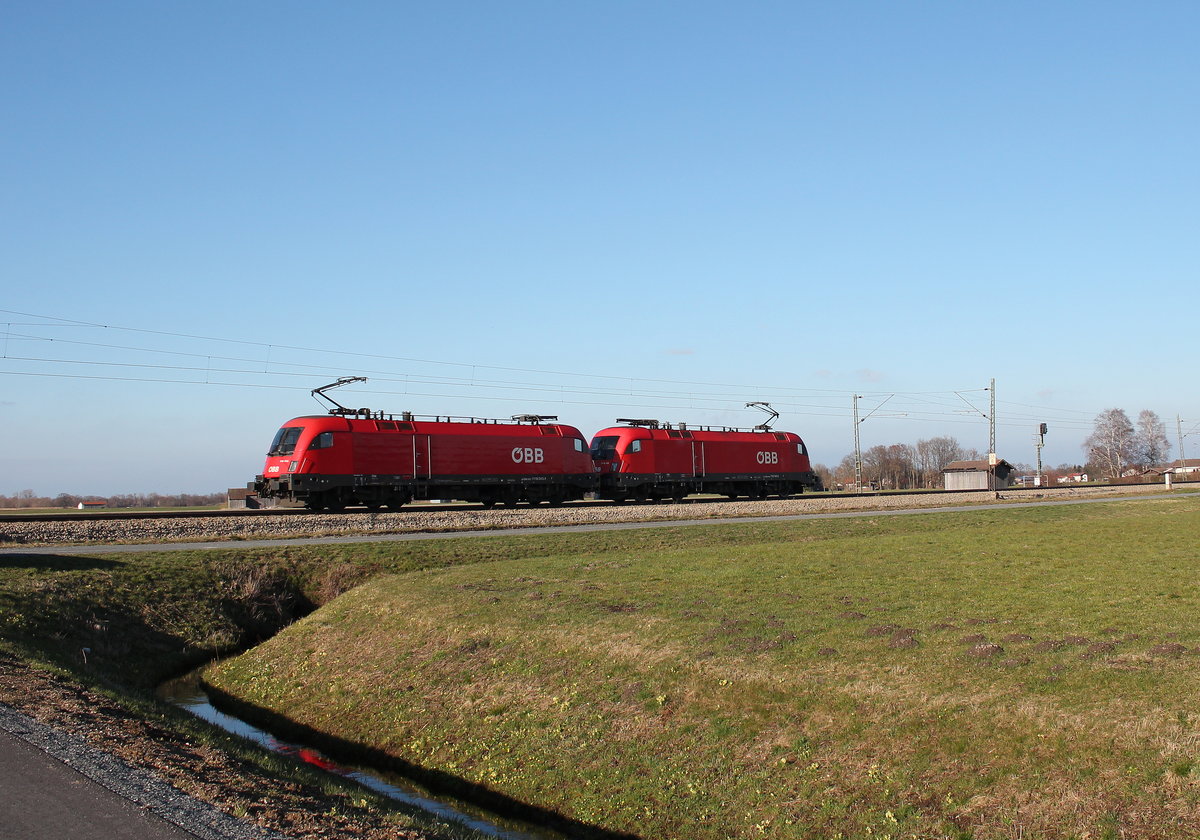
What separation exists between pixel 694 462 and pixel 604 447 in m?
5.39

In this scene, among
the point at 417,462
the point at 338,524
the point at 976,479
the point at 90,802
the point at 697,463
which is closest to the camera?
the point at 90,802

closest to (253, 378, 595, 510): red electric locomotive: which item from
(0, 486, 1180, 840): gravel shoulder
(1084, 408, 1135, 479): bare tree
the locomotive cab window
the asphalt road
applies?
the locomotive cab window

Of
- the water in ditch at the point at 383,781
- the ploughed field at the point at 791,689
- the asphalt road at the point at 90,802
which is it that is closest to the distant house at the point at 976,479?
the ploughed field at the point at 791,689

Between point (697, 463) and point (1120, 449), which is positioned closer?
point (697, 463)

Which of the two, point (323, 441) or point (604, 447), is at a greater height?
point (323, 441)

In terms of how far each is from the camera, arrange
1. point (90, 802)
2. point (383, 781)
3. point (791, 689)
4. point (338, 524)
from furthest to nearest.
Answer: point (338, 524) → point (383, 781) → point (791, 689) → point (90, 802)

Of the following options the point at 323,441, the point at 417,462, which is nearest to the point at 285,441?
the point at 323,441

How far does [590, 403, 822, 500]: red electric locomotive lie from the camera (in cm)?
4750

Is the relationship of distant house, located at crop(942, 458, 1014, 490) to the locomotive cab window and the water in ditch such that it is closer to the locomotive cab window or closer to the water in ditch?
the locomotive cab window

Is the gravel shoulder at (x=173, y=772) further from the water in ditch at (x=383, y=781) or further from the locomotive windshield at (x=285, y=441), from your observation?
the locomotive windshield at (x=285, y=441)

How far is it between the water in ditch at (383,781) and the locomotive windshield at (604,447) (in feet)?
104

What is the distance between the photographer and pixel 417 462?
3925cm

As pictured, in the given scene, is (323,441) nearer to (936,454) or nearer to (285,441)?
(285,441)

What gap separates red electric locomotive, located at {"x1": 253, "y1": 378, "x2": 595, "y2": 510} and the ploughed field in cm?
1738
